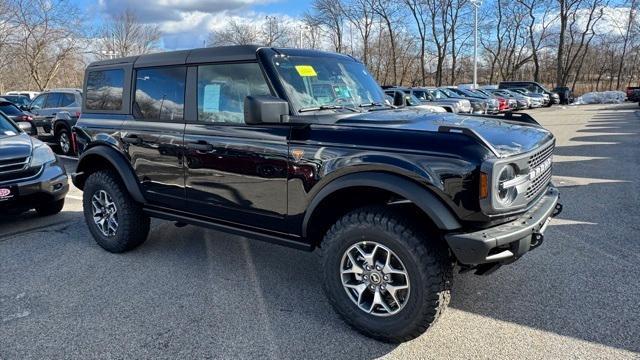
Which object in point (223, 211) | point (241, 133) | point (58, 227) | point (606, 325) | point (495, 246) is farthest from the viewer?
point (58, 227)

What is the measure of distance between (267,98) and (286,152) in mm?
402

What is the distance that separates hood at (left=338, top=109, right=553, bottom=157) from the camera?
2.97 m

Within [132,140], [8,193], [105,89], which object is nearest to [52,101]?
[8,193]

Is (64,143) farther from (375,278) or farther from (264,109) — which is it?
(375,278)

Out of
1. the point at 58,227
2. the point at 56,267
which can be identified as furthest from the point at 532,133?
the point at 58,227

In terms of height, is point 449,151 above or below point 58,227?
above

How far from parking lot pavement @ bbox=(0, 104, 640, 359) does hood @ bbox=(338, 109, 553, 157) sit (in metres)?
1.23

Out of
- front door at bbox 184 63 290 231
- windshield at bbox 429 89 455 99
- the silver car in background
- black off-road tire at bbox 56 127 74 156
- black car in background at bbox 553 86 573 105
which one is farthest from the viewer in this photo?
black car in background at bbox 553 86 573 105

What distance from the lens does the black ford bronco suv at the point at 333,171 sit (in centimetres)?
280

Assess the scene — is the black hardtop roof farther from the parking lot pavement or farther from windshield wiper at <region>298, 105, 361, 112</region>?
the parking lot pavement

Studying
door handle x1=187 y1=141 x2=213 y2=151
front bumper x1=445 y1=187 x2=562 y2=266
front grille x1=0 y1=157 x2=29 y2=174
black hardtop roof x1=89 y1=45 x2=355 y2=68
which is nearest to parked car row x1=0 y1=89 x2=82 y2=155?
front grille x1=0 y1=157 x2=29 y2=174

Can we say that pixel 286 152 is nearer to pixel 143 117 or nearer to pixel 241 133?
pixel 241 133

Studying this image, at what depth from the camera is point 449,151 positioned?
275 centimetres

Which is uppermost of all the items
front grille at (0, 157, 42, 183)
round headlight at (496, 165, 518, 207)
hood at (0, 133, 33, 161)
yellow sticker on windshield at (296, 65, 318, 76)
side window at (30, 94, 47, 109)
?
yellow sticker on windshield at (296, 65, 318, 76)
